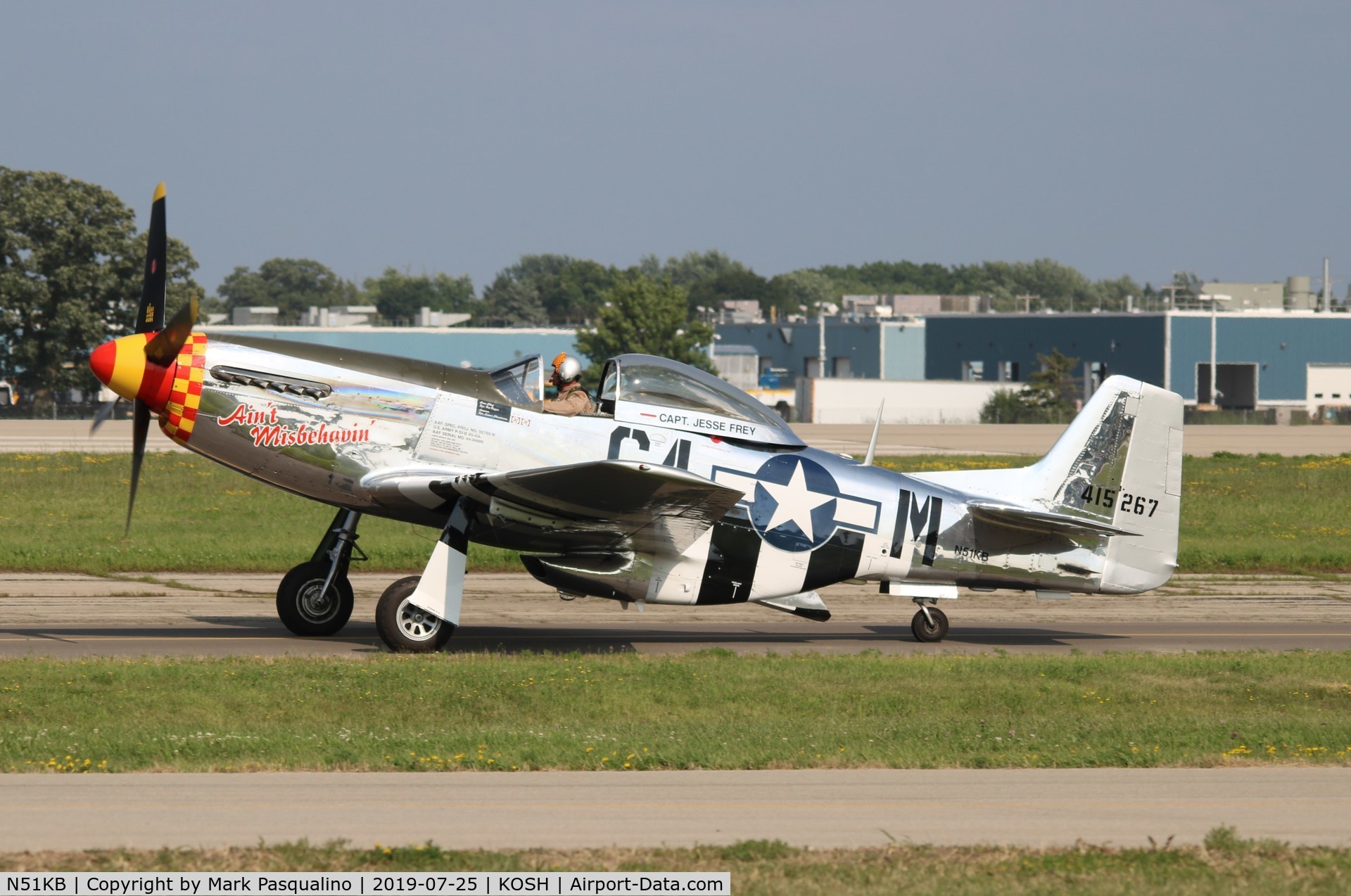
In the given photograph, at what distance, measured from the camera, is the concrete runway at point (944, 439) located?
160ft

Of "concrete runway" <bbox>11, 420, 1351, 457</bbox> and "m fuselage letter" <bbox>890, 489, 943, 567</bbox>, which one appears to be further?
"concrete runway" <bbox>11, 420, 1351, 457</bbox>

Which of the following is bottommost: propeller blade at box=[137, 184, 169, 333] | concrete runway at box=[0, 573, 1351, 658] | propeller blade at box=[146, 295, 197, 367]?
concrete runway at box=[0, 573, 1351, 658]

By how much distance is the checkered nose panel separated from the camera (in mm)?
12727

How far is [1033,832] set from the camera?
24.0ft

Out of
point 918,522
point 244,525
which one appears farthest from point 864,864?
point 244,525

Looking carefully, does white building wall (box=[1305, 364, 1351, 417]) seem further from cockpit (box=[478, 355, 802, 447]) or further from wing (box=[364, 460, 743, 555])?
wing (box=[364, 460, 743, 555])

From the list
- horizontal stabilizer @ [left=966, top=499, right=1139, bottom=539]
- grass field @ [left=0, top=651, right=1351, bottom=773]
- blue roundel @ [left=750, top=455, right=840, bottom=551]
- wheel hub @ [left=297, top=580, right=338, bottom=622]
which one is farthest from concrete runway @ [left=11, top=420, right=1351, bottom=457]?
grass field @ [left=0, top=651, right=1351, bottom=773]

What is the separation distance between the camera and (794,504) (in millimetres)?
13945

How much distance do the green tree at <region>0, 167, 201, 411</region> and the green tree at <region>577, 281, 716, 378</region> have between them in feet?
81.7

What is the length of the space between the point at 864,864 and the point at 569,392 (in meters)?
7.60

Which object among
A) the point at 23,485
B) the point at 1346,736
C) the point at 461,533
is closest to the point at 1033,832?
the point at 1346,736

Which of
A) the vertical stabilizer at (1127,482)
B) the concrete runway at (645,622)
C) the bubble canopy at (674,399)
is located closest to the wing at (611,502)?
the bubble canopy at (674,399)

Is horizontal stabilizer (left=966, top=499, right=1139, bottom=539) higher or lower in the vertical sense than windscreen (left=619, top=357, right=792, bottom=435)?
lower

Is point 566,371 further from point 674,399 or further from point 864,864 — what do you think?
point 864,864
